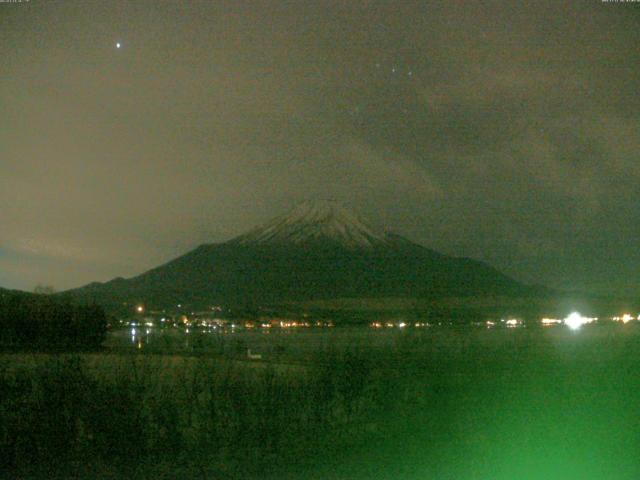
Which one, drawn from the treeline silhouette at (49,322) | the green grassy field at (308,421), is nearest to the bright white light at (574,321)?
the treeline silhouette at (49,322)

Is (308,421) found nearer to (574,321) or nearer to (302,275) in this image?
(574,321)

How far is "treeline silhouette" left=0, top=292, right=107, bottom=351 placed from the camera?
4242cm

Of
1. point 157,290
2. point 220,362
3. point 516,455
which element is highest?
point 157,290

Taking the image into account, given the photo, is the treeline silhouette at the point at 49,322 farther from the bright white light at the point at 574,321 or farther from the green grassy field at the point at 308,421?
the green grassy field at the point at 308,421

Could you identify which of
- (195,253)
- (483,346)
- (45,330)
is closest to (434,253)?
(195,253)

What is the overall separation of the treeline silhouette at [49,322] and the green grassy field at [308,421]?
85.7ft

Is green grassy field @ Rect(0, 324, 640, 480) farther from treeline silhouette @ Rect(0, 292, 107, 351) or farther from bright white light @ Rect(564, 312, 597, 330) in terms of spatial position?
bright white light @ Rect(564, 312, 597, 330)

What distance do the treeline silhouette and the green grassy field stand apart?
26.1m

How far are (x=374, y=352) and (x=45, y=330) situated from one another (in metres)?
29.6

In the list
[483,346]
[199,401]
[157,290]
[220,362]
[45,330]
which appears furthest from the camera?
[157,290]

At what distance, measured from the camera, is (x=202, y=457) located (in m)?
12.9

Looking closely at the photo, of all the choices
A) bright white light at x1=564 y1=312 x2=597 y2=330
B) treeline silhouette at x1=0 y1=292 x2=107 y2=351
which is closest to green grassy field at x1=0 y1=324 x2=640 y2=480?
treeline silhouette at x1=0 y1=292 x2=107 y2=351

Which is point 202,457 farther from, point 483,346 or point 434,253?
point 434,253

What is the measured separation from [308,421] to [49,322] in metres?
33.0
